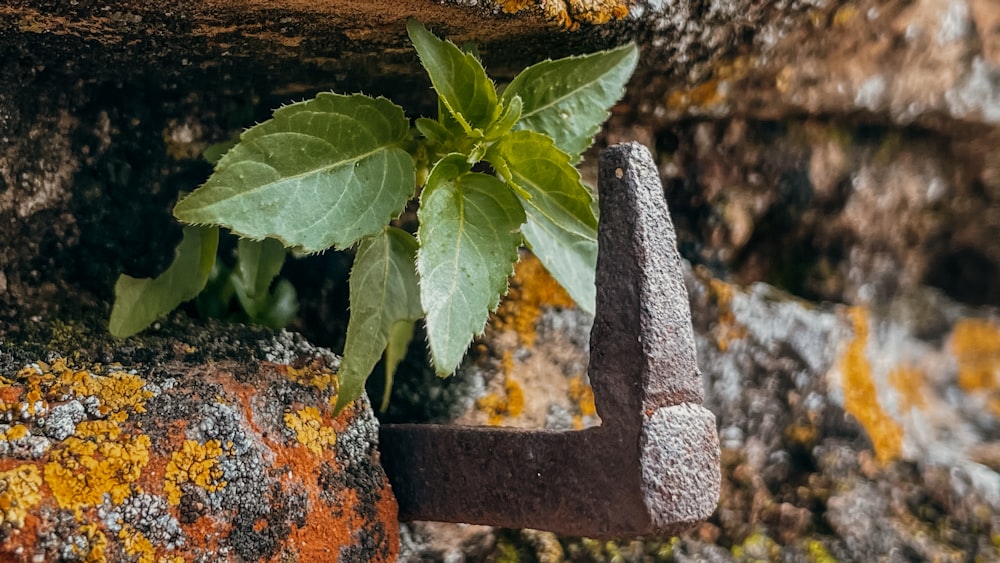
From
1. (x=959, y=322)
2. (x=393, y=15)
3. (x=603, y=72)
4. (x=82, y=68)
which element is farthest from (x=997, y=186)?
(x=82, y=68)

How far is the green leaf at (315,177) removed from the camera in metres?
0.89

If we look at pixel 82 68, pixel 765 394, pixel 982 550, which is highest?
pixel 82 68

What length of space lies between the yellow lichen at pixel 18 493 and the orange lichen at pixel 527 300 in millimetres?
718

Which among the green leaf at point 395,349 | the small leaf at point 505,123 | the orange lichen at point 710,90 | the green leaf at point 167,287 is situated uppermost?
the orange lichen at point 710,90

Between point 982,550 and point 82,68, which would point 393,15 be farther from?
point 982,550

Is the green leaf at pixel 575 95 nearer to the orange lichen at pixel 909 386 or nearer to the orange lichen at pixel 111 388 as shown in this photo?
the orange lichen at pixel 111 388

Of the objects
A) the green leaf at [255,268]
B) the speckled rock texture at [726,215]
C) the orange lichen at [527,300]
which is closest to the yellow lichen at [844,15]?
the speckled rock texture at [726,215]

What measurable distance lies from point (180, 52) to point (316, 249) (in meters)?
0.35

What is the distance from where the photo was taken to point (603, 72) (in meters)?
1.08

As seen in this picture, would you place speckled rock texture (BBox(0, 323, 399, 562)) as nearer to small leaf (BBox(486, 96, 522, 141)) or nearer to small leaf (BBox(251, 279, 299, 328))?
small leaf (BBox(251, 279, 299, 328))

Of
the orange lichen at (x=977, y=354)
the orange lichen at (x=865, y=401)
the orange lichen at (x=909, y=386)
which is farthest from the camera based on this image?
the orange lichen at (x=977, y=354)

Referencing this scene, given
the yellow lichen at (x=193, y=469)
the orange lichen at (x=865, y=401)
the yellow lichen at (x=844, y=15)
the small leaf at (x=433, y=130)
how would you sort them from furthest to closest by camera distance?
1. the orange lichen at (x=865, y=401)
2. the yellow lichen at (x=844, y=15)
3. the small leaf at (x=433, y=130)
4. the yellow lichen at (x=193, y=469)

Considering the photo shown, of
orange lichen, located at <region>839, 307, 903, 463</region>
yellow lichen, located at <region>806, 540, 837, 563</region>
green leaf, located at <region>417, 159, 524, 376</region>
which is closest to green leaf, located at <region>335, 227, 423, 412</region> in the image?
green leaf, located at <region>417, 159, 524, 376</region>

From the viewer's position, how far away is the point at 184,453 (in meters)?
0.93
